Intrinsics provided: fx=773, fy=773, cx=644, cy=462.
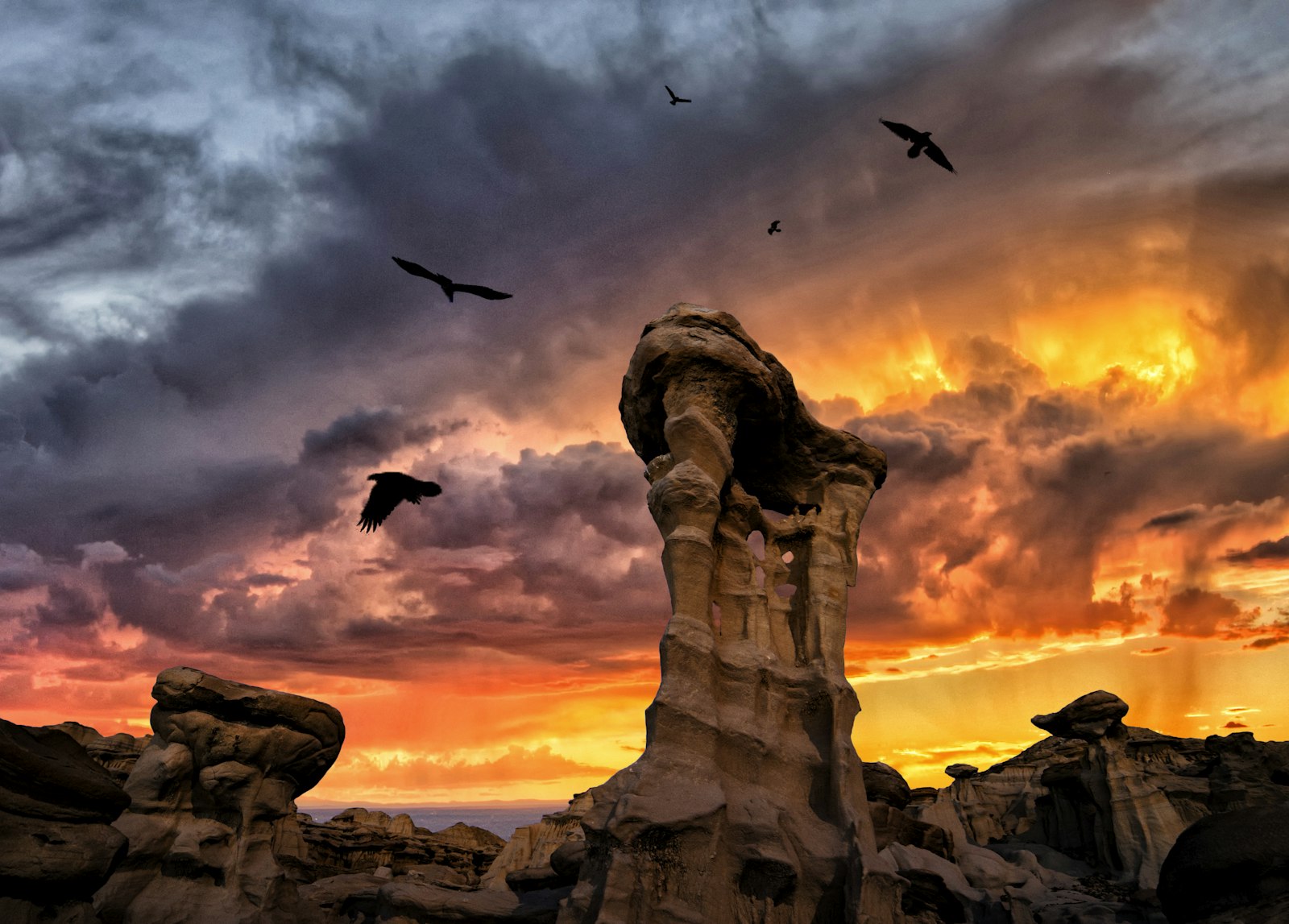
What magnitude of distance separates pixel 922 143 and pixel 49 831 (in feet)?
62.0

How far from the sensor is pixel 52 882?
11469 millimetres

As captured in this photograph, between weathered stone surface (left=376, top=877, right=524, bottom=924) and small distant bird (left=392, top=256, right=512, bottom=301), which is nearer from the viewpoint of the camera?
small distant bird (left=392, top=256, right=512, bottom=301)

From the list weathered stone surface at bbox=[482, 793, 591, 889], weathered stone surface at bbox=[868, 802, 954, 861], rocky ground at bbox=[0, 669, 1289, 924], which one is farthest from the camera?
weathered stone surface at bbox=[482, 793, 591, 889]

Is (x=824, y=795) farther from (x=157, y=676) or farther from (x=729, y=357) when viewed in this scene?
(x=157, y=676)

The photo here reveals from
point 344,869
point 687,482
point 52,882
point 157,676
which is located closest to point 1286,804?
point 687,482

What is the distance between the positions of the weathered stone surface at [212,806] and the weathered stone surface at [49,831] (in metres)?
9.32

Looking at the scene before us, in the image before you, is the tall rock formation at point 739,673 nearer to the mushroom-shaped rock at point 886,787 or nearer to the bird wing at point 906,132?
the bird wing at point 906,132

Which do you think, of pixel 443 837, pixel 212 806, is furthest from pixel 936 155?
pixel 443 837

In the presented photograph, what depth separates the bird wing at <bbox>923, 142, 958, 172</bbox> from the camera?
586 inches

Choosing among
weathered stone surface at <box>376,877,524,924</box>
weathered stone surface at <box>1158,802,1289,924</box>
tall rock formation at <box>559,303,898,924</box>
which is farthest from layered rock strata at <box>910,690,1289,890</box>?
weathered stone surface at <box>376,877,524,924</box>

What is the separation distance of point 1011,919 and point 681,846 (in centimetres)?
1470

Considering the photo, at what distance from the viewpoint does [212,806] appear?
21859 millimetres

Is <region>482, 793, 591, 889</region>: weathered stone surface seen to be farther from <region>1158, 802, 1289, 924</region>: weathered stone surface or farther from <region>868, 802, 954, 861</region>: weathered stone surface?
<region>1158, 802, 1289, 924</region>: weathered stone surface

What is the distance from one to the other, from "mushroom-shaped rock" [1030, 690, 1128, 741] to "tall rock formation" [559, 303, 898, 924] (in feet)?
62.7
